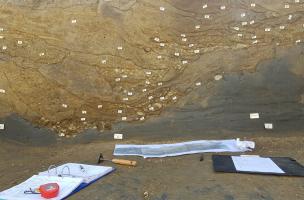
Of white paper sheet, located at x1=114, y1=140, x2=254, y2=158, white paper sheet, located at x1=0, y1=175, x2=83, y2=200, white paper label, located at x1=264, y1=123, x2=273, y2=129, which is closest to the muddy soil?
white paper sheet, located at x1=114, y1=140, x2=254, y2=158

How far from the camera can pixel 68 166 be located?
3.98 metres

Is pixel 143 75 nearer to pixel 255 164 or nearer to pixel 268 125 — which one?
pixel 268 125

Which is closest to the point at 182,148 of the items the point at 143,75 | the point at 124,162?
the point at 124,162

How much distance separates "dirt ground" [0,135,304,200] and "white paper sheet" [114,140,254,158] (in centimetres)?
15

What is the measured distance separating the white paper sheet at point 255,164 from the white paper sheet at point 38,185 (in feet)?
5.52

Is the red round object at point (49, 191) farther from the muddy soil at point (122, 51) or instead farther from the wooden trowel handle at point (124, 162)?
the muddy soil at point (122, 51)

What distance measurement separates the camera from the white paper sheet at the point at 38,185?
3076 mm

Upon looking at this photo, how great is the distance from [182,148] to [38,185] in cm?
202

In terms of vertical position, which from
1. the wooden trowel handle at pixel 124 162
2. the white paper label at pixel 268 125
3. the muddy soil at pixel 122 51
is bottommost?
the wooden trowel handle at pixel 124 162

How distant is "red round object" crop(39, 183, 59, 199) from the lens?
9.83 feet

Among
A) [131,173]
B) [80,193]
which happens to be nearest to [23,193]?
[80,193]

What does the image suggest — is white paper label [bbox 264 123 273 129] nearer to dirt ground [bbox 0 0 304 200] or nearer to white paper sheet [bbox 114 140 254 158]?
dirt ground [bbox 0 0 304 200]

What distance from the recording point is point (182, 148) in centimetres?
469

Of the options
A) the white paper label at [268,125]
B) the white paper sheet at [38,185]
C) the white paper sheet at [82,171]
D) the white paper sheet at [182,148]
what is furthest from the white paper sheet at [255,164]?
the white paper sheet at [38,185]
